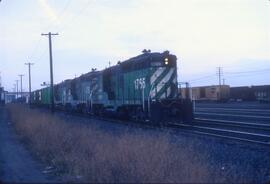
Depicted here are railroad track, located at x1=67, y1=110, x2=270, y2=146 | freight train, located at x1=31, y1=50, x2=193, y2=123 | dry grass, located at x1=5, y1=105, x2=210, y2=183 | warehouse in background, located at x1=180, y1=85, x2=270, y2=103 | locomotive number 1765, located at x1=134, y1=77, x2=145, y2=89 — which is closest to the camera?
dry grass, located at x1=5, y1=105, x2=210, y2=183

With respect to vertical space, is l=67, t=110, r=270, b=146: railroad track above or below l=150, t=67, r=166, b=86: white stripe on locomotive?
below

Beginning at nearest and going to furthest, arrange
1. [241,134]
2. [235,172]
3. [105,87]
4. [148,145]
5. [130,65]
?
[235,172] < [148,145] < [241,134] < [130,65] < [105,87]

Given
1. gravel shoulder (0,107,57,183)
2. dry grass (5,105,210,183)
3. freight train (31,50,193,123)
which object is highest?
freight train (31,50,193,123)

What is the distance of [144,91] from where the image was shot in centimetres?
2580

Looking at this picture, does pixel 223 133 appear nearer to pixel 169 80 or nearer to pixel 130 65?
pixel 169 80

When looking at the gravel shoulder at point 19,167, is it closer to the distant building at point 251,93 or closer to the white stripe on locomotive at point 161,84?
the white stripe on locomotive at point 161,84

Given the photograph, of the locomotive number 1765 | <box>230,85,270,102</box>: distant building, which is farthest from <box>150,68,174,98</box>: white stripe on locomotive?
<box>230,85,270,102</box>: distant building

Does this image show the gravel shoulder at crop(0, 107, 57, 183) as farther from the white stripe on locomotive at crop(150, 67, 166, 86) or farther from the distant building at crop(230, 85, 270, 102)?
the distant building at crop(230, 85, 270, 102)

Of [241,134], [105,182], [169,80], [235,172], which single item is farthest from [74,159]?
[169,80]

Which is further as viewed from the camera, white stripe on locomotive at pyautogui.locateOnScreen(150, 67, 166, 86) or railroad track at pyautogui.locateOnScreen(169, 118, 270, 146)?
white stripe on locomotive at pyautogui.locateOnScreen(150, 67, 166, 86)

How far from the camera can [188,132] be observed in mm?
20812

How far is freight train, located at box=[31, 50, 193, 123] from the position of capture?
24422mm

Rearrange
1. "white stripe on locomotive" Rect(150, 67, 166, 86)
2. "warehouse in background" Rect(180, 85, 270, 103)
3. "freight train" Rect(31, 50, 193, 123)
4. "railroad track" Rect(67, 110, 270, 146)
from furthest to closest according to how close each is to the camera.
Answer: "warehouse in background" Rect(180, 85, 270, 103) < "white stripe on locomotive" Rect(150, 67, 166, 86) < "freight train" Rect(31, 50, 193, 123) < "railroad track" Rect(67, 110, 270, 146)

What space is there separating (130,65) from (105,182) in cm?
1980
